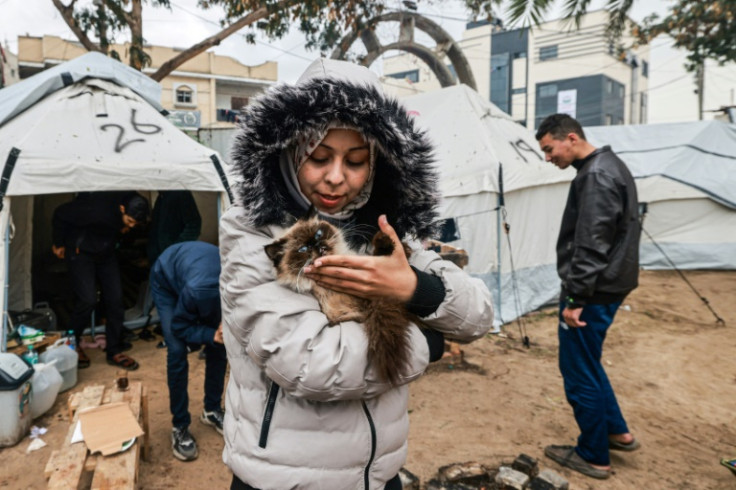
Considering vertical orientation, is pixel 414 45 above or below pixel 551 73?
below

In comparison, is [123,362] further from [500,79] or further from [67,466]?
A: [500,79]

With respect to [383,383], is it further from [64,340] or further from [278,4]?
[278,4]

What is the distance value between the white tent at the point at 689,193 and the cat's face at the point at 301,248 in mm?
11348

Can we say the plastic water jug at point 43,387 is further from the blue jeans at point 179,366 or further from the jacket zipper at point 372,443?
the jacket zipper at point 372,443

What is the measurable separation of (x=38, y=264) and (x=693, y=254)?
14195 mm

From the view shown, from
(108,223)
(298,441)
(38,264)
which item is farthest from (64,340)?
(298,441)

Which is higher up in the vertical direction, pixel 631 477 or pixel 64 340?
pixel 64 340

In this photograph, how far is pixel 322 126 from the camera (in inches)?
55.1

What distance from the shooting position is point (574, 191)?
3.25 metres

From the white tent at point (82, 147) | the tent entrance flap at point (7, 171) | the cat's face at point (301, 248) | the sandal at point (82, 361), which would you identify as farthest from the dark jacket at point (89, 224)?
the cat's face at point (301, 248)

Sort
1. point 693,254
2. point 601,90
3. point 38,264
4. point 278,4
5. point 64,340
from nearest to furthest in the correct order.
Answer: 1. point 64,340
2. point 38,264
3. point 278,4
4. point 693,254
5. point 601,90

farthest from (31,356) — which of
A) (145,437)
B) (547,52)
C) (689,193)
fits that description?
(547,52)

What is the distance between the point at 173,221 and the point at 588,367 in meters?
5.70

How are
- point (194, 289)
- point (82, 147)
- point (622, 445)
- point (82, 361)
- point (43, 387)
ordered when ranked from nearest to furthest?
point (194, 289), point (622, 445), point (43, 387), point (82, 147), point (82, 361)
